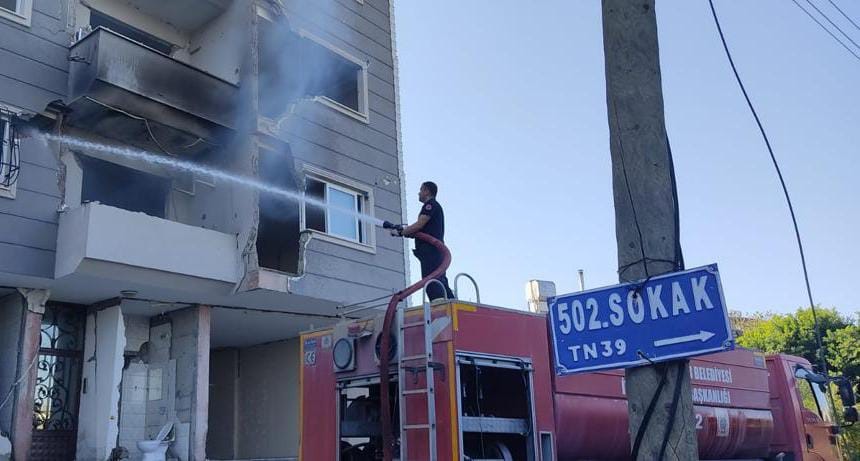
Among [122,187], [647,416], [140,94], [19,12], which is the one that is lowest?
[647,416]

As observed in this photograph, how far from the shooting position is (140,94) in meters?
11.4

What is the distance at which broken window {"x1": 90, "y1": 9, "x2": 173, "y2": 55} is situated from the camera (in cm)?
1297

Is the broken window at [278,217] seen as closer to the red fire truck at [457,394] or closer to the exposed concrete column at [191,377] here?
the exposed concrete column at [191,377]

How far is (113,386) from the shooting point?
12.0 metres

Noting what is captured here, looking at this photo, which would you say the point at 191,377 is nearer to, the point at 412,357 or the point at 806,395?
the point at 412,357

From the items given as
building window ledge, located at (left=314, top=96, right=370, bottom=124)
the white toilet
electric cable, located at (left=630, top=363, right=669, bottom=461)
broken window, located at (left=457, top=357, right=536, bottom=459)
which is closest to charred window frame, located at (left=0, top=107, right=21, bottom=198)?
the white toilet

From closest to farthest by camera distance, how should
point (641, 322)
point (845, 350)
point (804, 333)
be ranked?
1. point (641, 322)
2. point (845, 350)
3. point (804, 333)

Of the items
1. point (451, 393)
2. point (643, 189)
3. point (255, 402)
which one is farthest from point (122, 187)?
point (643, 189)

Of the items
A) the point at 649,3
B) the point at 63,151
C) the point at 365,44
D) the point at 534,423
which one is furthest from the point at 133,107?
the point at 649,3

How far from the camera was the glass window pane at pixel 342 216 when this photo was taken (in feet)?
46.1

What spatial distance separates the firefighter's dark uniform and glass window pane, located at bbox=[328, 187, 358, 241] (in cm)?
639

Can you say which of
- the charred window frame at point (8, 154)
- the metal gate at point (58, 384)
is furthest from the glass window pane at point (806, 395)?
the charred window frame at point (8, 154)

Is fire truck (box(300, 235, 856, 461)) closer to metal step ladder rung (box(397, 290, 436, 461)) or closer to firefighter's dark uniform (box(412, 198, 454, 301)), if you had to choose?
metal step ladder rung (box(397, 290, 436, 461))

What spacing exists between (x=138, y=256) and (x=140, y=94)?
7.76 ft
